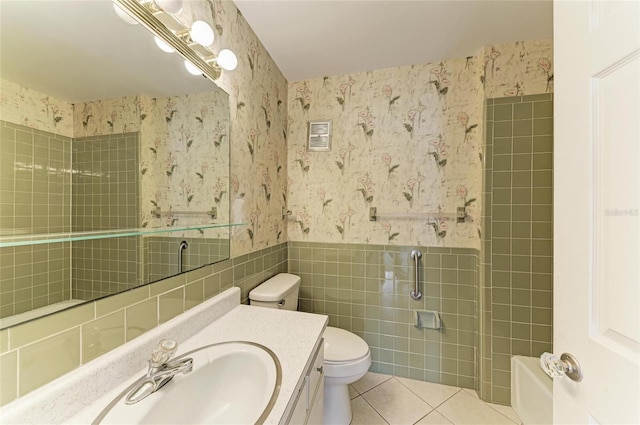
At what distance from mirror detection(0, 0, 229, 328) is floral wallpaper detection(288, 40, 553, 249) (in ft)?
3.61

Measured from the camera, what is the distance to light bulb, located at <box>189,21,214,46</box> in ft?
3.19

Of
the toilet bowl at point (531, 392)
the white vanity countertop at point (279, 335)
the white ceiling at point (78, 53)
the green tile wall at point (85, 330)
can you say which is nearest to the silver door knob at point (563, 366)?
the white vanity countertop at point (279, 335)

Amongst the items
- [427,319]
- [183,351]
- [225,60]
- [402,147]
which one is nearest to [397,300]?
[427,319]

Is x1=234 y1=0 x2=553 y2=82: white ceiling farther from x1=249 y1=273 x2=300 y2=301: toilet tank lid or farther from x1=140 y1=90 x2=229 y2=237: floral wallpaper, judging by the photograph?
x1=249 y1=273 x2=300 y2=301: toilet tank lid

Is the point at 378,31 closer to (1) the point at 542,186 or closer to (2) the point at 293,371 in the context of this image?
(1) the point at 542,186

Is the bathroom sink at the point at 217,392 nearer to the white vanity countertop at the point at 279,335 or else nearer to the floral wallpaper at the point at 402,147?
the white vanity countertop at the point at 279,335

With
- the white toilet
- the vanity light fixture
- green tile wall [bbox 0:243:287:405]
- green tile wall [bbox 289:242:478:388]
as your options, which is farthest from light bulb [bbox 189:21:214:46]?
green tile wall [bbox 289:242:478:388]

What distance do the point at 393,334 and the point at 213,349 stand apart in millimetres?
1500

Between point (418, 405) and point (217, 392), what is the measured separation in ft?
4.83

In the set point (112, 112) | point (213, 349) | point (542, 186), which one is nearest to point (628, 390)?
point (213, 349)

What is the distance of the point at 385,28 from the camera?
151cm

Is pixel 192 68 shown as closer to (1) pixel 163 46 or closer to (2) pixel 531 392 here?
(1) pixel 163 46

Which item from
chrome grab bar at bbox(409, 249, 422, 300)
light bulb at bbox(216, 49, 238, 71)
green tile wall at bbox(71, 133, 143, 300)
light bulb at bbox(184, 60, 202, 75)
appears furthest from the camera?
chrome grab bar at bbox(409, 249, 422, 300)

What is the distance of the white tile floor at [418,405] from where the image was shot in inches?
59.8
